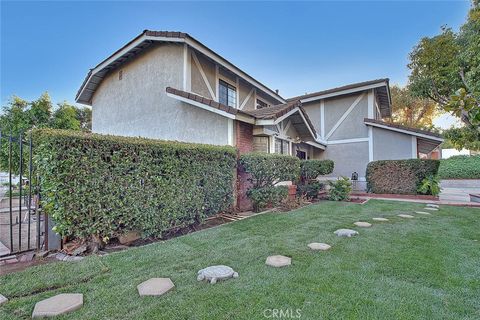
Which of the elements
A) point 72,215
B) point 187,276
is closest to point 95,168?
point 72,215

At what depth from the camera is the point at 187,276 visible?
2.88m

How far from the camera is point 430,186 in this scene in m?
10.5

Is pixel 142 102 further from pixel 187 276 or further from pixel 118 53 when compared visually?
pixel 187 276

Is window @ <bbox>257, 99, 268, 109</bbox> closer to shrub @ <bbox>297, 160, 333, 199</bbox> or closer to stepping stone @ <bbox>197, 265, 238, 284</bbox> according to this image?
shrub @ <bbox>297, 160, 333, 199</bbox>

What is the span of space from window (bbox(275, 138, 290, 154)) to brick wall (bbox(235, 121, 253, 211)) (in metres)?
1.56

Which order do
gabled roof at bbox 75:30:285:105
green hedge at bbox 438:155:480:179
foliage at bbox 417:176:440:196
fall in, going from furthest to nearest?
green hedge at bbox 438:155:480:179, foliage at bbox 417:176:440:196, gabled roof at bbox 75:30:285:105

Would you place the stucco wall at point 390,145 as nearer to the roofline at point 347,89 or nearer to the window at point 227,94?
the roofline at point 347,89

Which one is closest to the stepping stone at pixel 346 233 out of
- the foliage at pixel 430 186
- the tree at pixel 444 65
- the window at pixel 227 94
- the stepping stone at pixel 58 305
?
the stepping stone at pixel 58 305

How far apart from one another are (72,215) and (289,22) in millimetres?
12411

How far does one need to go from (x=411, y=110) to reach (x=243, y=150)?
25569 mm

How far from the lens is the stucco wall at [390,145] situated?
12.9 meters

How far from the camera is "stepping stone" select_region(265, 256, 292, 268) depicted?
3180 mm

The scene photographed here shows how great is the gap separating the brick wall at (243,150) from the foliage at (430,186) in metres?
8.19

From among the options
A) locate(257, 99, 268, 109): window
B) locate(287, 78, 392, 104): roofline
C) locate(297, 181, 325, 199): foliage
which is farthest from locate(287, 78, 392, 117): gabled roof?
locate(297, 181, 325, 199): foliage
